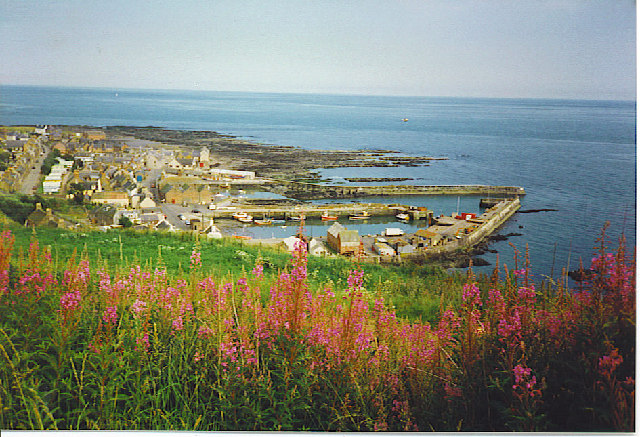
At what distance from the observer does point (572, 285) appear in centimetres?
369

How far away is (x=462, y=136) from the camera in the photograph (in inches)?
169

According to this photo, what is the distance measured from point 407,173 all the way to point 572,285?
1.40m

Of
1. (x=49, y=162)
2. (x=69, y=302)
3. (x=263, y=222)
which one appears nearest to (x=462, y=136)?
(x=263, y=222)

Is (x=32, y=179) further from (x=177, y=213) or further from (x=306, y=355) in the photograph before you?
(x=306, y=355)

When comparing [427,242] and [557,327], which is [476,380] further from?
[427,242]

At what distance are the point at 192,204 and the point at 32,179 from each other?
1.16m

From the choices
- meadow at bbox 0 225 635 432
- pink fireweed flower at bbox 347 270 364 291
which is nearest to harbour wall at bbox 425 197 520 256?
meadow at bbox 0 225 635 432

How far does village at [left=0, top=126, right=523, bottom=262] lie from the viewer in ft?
13.4

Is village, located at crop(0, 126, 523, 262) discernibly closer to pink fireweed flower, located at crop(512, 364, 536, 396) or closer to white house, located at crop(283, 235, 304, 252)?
white house, located at crop(283, 235, 304, 252)

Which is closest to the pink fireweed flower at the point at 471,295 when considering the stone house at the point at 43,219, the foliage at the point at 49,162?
the stone house at the point at 43,219

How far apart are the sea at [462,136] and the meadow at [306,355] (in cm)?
29

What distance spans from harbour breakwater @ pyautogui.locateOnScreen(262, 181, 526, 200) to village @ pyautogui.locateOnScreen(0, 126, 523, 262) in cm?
2

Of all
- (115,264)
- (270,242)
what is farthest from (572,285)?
(115,264)

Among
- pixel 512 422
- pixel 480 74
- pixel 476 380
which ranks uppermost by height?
pixel 480 74
